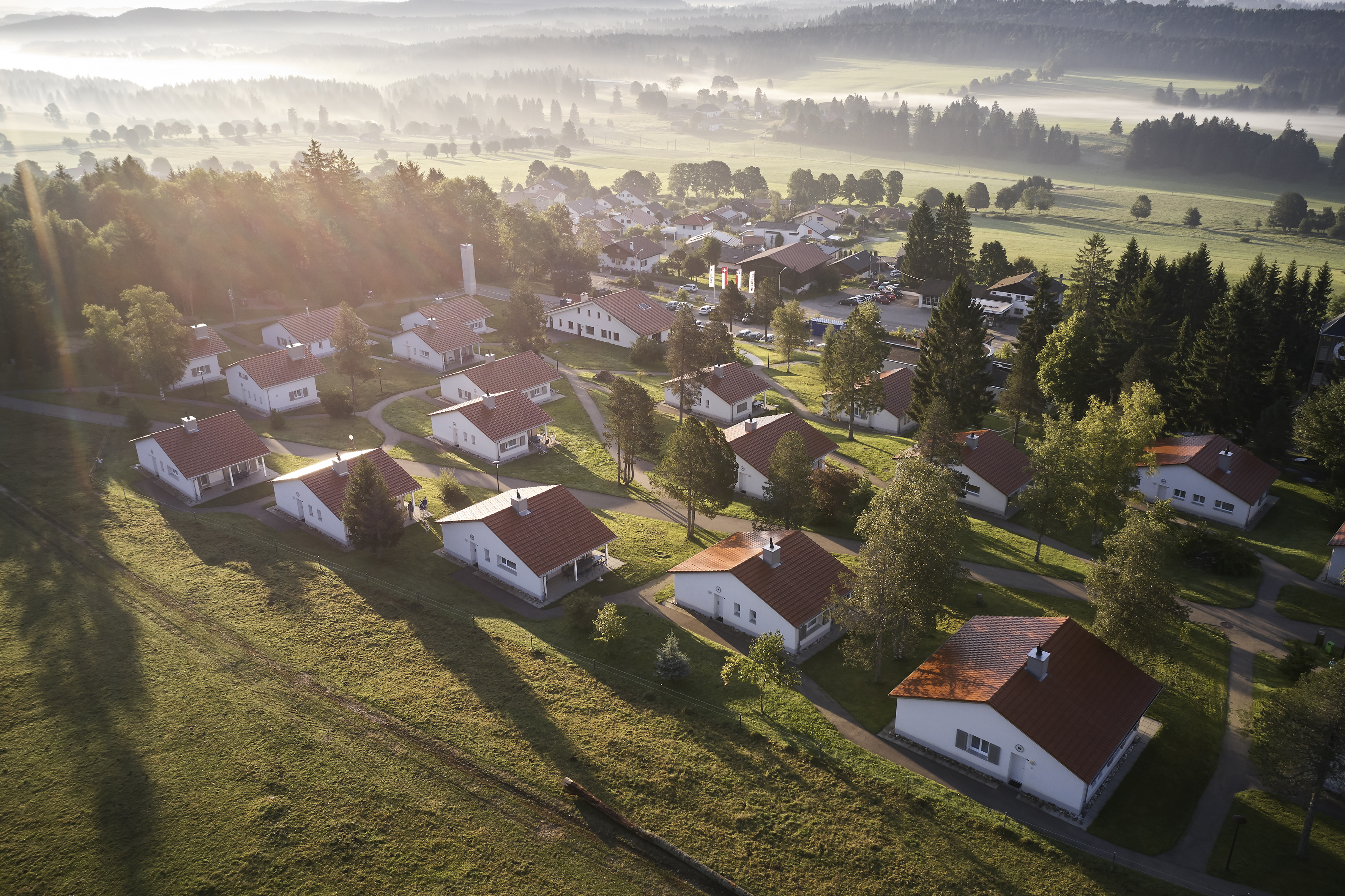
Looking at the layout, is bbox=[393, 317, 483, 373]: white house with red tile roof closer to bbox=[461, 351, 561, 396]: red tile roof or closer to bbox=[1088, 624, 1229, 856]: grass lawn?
bbox=[461, 351, 561, 396]: red tile roof

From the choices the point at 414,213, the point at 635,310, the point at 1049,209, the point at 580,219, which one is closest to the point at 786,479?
the point at 635,310

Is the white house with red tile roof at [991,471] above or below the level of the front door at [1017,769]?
above

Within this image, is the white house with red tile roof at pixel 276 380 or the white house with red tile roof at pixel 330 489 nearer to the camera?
the white house with red tile roof at pixel 330 489

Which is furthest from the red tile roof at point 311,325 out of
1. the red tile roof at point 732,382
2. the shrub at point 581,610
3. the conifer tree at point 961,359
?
the conifer tree at point 961,359

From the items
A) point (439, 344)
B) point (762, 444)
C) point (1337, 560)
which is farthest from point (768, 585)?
point (439, 344)

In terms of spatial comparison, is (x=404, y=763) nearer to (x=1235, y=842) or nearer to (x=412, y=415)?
(x=1235, y=842)

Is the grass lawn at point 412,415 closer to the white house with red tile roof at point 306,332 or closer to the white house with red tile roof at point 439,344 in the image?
the white house with red tile roof at point 439,344
